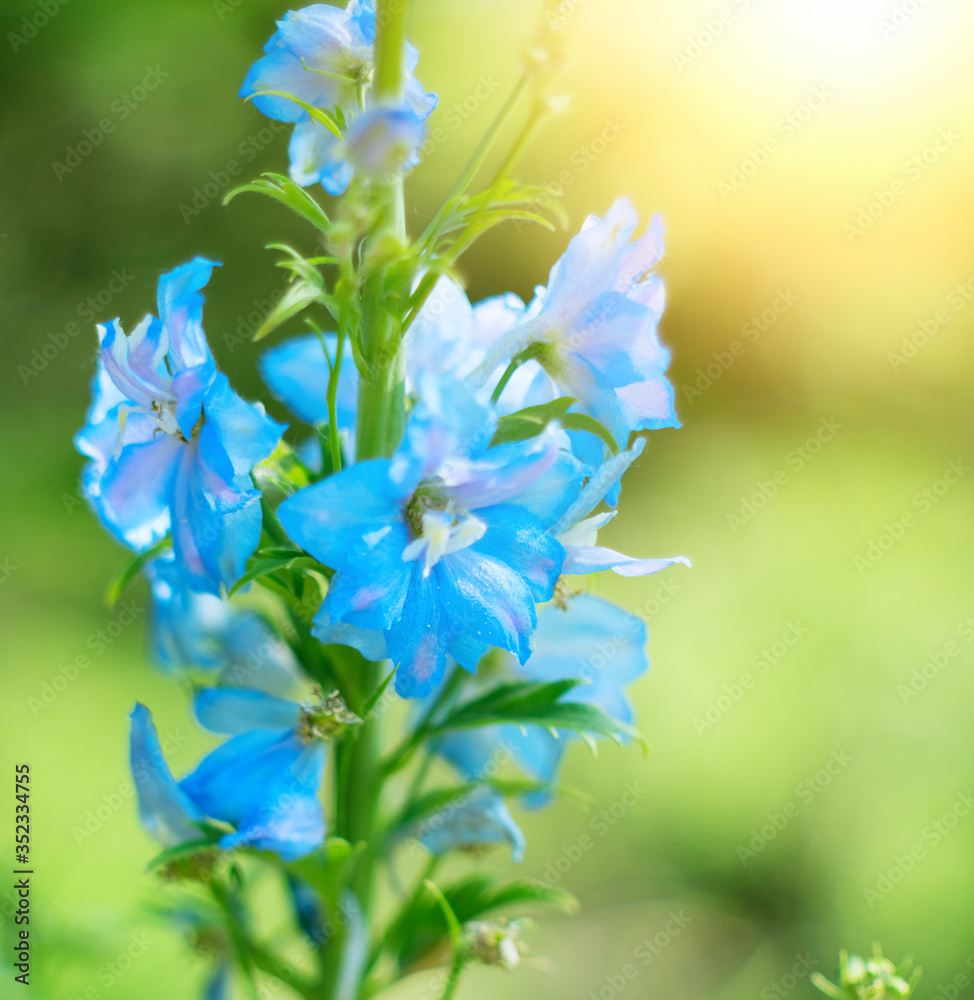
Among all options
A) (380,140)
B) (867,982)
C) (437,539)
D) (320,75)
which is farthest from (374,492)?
(867,982)

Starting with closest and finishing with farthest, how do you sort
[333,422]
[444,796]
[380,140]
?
1. [380,140]
2. [333,422]
3. [444,796]

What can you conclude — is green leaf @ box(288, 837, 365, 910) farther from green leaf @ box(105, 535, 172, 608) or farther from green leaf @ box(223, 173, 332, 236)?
green leaf @ box(223, 173, 332, 236)

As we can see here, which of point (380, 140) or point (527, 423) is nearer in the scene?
point (380, 140)

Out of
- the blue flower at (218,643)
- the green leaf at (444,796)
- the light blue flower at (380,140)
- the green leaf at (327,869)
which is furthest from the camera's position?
the blue flower at (218,643)

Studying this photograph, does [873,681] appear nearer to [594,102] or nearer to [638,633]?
[638,633]

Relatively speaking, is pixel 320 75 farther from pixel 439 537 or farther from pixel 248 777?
pixel 248 777

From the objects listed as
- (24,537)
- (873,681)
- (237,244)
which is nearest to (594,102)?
(237,244)

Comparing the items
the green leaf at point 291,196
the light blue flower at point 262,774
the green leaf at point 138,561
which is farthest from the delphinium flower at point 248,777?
the green leaf at point 291,196

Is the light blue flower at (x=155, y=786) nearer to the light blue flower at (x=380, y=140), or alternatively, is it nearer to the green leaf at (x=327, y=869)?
the green leaf at (x=327, y=869)

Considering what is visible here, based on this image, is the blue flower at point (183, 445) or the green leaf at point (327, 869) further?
the green leaf at point (327, 869)
